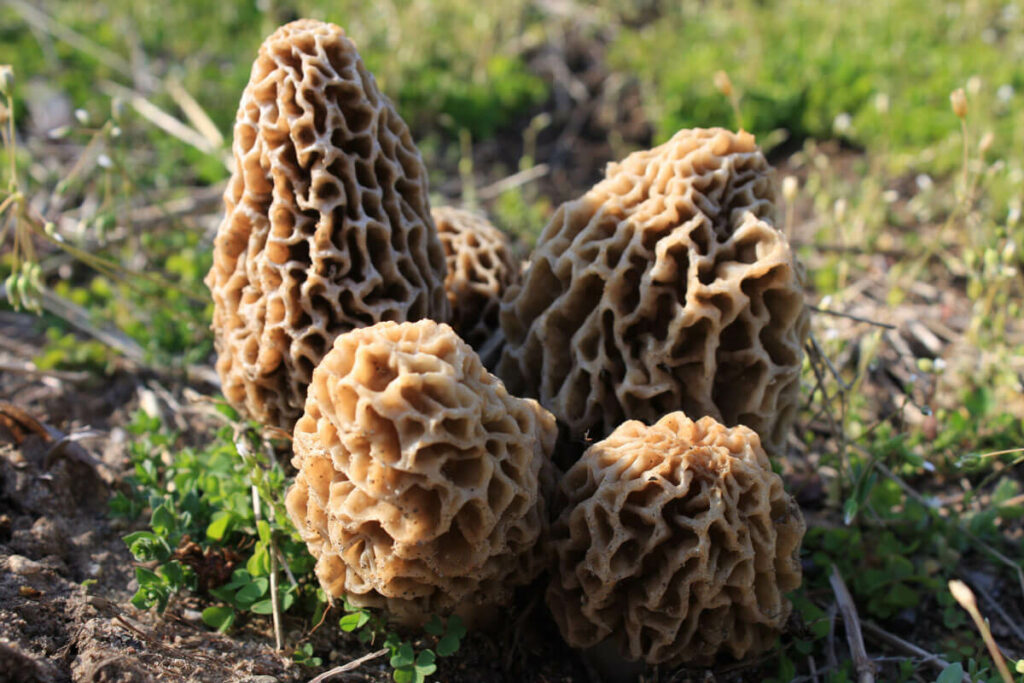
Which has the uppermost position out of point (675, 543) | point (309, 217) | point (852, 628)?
point (309, 217)

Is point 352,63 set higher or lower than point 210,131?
higher

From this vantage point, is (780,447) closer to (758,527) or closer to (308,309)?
(758,527)

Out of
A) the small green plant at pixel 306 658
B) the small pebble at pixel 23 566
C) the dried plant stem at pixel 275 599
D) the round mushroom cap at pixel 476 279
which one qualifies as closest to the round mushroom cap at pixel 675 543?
the small green plant at pixel 306 658

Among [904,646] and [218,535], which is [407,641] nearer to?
[218,535]

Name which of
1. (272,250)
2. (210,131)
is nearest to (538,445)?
(272,250)

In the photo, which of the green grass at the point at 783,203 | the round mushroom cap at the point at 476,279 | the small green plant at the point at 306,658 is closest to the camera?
the small green plant at the point at 306,658

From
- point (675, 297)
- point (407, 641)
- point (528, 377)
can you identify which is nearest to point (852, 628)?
point (675, 297)

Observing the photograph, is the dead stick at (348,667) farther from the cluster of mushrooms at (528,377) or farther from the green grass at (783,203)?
the cluster of mushrooms at (528,377)
